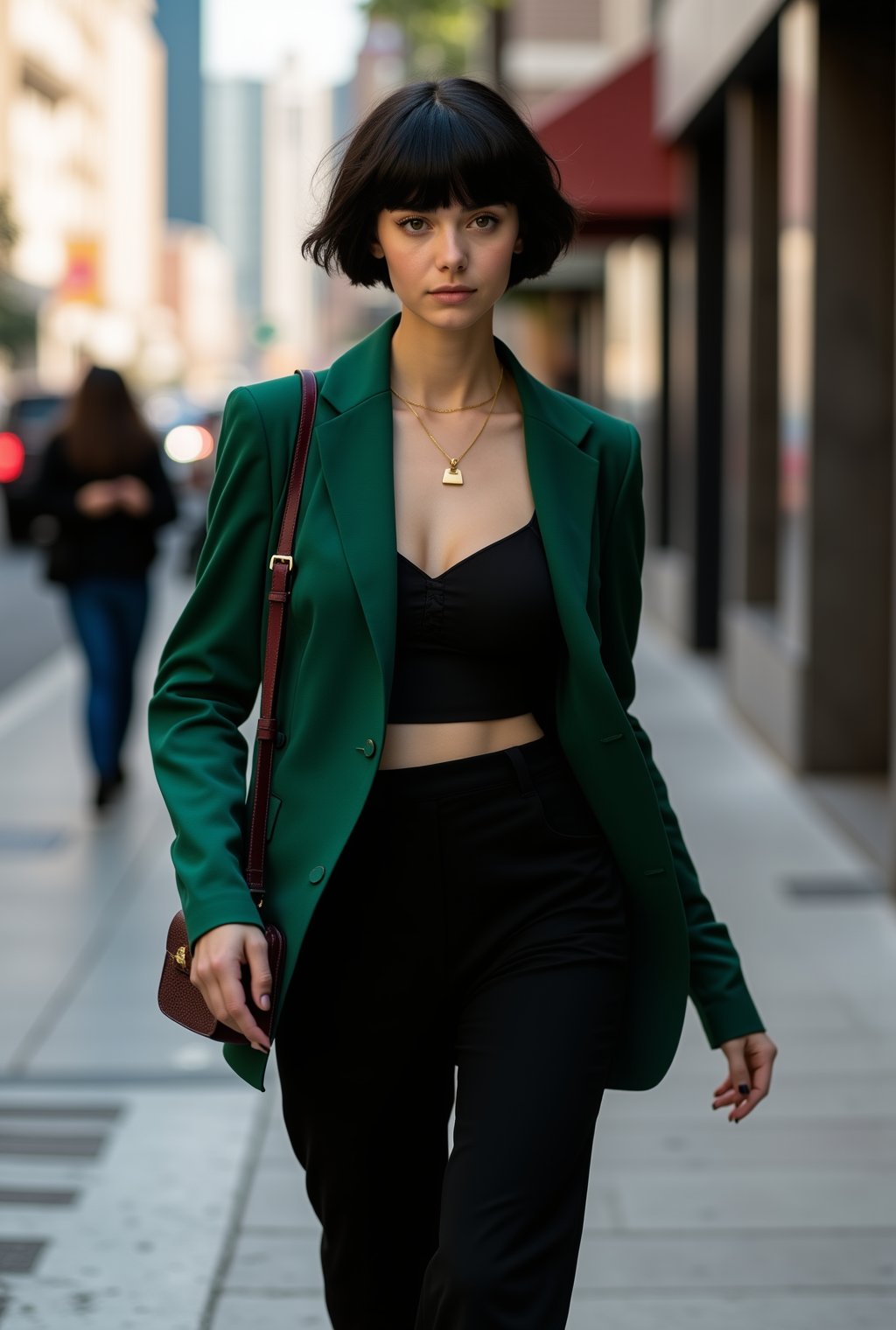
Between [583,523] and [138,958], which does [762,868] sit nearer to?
[138,958]

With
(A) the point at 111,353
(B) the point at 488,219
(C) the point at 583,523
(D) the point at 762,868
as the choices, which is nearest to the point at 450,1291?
(C) the point at 583,523

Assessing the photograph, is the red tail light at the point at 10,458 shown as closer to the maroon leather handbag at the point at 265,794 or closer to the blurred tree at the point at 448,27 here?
the blurred tree at the point at 448,27

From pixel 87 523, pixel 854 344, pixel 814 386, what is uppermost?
pixel 854 344

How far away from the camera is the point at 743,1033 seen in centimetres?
270

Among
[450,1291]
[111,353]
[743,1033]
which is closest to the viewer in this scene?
[450,1291]

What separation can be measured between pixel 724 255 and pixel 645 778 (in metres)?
12.4

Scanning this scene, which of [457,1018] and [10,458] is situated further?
[10,458]

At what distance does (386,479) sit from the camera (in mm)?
2562

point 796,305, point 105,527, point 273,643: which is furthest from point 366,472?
point 796,305

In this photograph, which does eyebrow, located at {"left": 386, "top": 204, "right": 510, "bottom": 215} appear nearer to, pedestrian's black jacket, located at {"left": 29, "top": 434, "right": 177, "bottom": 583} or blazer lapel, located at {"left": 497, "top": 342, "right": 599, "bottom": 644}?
blazer lapel, located at {"left": 497, "top": 342, "right": 599, "bottom": 644}

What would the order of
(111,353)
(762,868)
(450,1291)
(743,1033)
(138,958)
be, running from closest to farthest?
(450,1291) → (743,1033) → (138,958) → (762,868) → (111,353)

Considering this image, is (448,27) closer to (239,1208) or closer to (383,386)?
(239,1208)

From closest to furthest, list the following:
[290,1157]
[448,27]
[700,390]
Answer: [290,1157]
[700,390]
[448,27]

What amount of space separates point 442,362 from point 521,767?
22.2 inches
